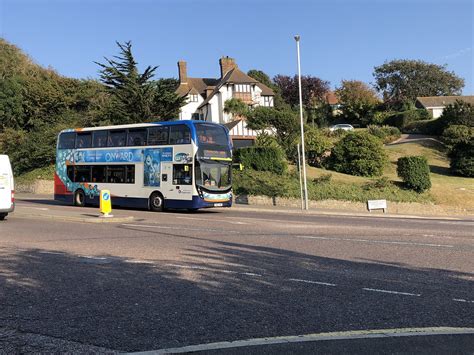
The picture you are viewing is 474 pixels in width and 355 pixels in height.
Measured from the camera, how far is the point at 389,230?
1490cm

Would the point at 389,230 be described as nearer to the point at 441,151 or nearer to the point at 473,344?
the point at 473,344

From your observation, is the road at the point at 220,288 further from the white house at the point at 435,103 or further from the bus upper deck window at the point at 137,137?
the white house at the point at 435,103

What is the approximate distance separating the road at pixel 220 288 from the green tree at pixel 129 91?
92.6ft

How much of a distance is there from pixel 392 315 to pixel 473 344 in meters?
1.16

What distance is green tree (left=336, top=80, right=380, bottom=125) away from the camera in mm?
74000

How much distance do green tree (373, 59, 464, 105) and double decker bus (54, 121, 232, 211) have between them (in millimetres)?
79975

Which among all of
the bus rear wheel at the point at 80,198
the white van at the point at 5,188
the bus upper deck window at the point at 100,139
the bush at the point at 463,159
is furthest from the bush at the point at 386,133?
the white van at the point at 5,188

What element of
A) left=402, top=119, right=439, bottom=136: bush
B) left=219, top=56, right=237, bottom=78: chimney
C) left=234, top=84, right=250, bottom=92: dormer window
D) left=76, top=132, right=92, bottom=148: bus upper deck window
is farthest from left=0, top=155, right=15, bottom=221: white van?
left=219, top=56, right=237, bottom=78: chimney

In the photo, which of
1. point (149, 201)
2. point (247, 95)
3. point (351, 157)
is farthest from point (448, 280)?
point (247, 95)

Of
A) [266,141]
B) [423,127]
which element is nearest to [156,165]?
[266,141]

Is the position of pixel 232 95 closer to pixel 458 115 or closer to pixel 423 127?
pixel 423 127

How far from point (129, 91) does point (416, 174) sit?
2375cm

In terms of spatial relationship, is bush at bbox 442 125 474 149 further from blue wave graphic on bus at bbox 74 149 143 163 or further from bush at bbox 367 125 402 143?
blue wave graphic on bus at bbox 74 149 143 163

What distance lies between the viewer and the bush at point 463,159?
37500 mm
